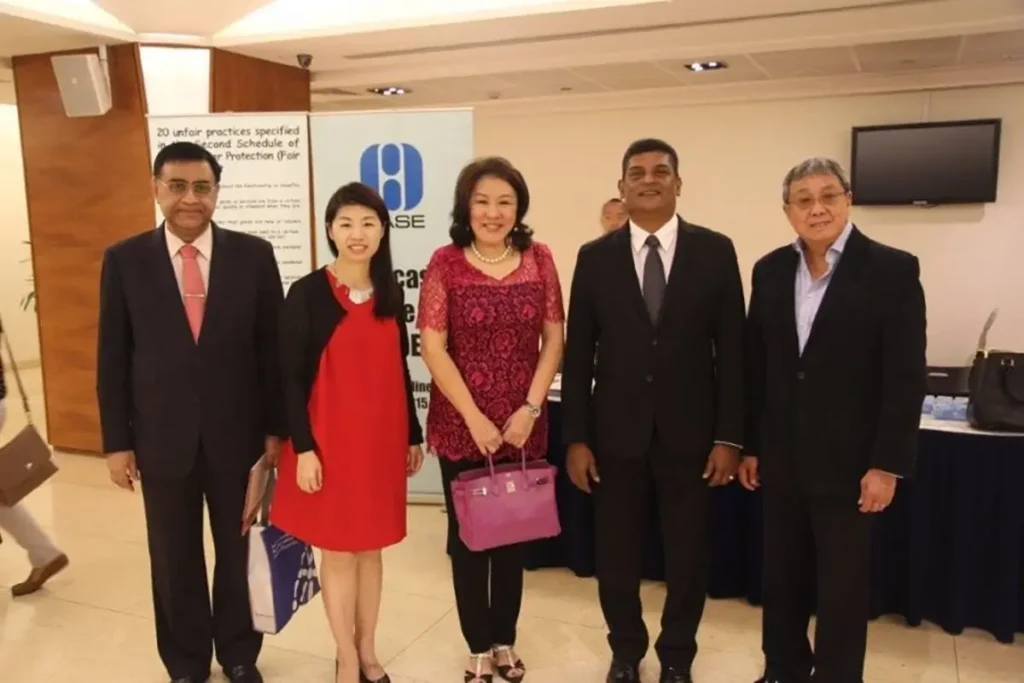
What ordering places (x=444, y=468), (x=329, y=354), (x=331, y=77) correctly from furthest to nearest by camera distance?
1. (x=331, y=77)
2. (x=444, y=468)
3. (x=329, y=354)

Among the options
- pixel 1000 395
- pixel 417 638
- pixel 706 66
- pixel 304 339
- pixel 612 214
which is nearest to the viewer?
pixel 304 339

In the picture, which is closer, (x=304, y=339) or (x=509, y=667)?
(x=304, y=339)

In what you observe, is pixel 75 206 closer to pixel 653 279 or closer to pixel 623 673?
pixel 653 279

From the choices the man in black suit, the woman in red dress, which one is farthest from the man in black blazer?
the woman in red dress

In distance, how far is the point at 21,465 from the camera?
355 cm

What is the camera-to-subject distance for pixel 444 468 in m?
2.72

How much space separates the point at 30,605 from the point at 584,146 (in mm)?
6464

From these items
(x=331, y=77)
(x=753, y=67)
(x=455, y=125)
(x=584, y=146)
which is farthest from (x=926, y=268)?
(x=331, y=77)

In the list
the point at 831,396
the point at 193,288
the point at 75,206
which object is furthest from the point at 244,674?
the point at 75,206

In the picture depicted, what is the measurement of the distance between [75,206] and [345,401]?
4.53 m

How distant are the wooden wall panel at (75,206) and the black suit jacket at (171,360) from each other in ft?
11.7

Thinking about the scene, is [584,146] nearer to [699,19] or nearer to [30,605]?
[699,19]

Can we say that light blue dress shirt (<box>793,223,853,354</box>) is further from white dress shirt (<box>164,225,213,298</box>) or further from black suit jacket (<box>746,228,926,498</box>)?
white dress shirt (<box>164,225,213,298</box>)

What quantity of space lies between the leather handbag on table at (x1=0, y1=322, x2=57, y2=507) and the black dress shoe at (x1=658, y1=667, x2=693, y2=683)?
2.63 metres
